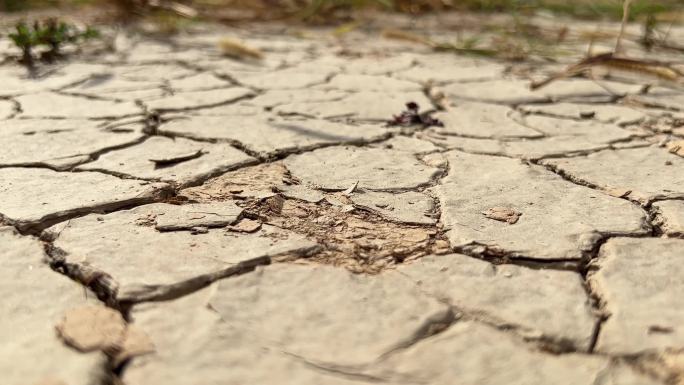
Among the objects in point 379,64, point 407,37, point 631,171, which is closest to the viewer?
point 631,171

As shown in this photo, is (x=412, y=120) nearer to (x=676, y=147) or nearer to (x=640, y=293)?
(x=676, y=147)

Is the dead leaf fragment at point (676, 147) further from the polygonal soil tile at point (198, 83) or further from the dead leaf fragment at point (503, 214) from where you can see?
the polygonal soil tile at point (198, 83)

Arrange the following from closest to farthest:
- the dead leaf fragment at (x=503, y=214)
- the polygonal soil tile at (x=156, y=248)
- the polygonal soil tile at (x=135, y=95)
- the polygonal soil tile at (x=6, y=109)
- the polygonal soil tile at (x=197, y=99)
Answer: the polygonal soil tile at (x=156, y=248), the dead leaf fragment at (x=503, y=214), the polygonal soil tile at (x=6, y=109), the polygonal soil tile at (x=197, y=99), the polygonal soil tile at (x=135, y=95)

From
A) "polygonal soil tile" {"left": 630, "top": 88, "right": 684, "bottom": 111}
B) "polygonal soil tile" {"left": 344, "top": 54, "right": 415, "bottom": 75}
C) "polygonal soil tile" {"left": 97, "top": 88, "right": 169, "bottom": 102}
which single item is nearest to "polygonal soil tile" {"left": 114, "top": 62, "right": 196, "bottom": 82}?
"polygonal soil tile" {"left": 97, "top": 88, "right": 169, "bottom": 102}

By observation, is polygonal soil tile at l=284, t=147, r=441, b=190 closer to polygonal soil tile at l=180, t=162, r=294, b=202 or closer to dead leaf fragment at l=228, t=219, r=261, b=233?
polygonal soil tile at l=180, t=162, r=294, b=202

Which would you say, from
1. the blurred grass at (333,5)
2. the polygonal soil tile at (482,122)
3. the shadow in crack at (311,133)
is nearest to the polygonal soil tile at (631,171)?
the polygonal soil tile at (482,122)

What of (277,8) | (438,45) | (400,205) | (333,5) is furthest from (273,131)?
(277,8)

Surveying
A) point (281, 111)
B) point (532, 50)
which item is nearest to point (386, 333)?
point (281, 111)
